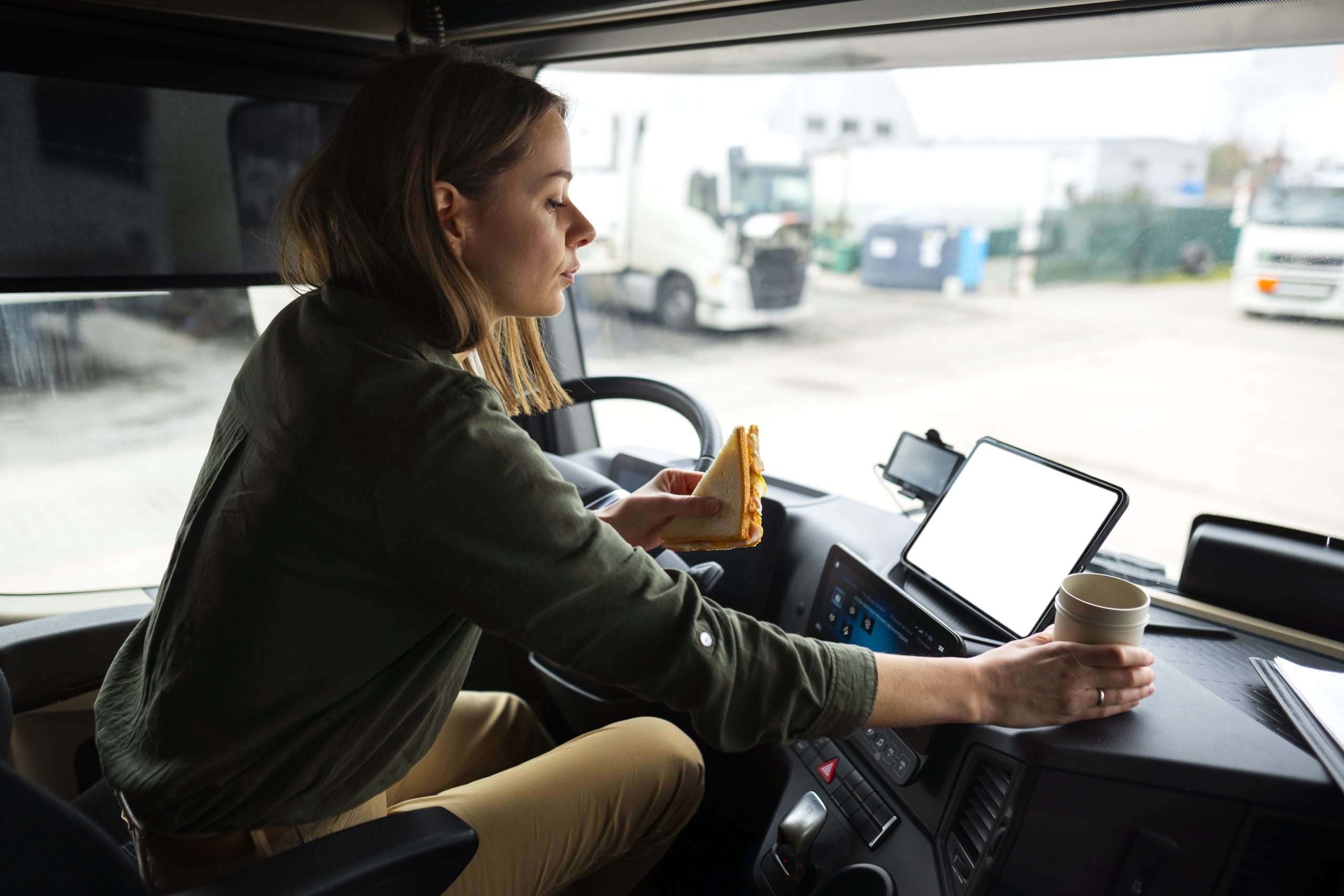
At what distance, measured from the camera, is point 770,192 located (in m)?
5.73

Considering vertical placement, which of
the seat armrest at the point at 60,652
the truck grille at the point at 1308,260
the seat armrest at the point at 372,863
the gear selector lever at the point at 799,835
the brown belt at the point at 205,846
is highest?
the truck grille at the point at 1308,260

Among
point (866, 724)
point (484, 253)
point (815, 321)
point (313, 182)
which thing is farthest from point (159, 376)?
point (815, 321)

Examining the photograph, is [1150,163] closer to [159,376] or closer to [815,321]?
[159,376]

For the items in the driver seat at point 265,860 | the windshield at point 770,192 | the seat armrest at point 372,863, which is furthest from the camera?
the windshield at point 770,192

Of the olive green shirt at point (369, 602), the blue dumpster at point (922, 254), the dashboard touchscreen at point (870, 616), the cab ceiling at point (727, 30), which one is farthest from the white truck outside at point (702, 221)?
the olive green shirt at point (369, 602)

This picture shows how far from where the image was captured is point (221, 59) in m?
1.78

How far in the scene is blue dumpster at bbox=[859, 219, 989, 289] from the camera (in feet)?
12.5

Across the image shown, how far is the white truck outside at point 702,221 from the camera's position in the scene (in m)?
3.98

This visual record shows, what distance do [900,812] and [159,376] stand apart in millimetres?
1831

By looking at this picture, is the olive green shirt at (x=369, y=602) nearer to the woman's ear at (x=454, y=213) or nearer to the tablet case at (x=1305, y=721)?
the woman's ear at (x=454, y=213)

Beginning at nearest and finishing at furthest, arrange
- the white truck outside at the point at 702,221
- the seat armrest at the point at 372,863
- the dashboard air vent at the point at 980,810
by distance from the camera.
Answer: the seat armrest at the point at 372,863
the dashboard air vent at the point at 980,810
the white truck outside at the point at 702,221

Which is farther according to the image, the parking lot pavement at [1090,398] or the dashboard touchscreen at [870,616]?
the parking lot pavement at [1090,398]

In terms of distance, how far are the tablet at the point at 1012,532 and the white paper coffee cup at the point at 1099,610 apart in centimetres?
15

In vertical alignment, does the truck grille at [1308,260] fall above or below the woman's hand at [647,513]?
above
